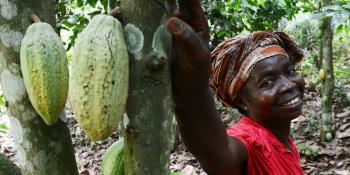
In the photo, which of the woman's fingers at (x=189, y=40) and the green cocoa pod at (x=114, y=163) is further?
the green cocoa pod at (x=114, y=163)

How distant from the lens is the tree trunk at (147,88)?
33.9 inches

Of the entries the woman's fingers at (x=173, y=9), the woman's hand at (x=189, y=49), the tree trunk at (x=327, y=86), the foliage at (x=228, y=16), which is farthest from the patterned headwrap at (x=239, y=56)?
the tree trunk at (x=327, y=86)

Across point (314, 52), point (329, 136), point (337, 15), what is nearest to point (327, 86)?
point (329, 136)

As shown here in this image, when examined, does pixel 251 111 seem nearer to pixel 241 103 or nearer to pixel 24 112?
pixel 241 103

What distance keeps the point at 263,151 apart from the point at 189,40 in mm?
758

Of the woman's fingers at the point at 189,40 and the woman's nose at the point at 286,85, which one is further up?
the woman's fingers at the point at 189,40

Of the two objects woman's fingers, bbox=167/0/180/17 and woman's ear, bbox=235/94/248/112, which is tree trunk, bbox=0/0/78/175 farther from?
woman's ear, bbox=235/94/248/112

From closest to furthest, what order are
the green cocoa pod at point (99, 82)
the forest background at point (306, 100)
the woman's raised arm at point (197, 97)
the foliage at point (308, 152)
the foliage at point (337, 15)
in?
the green cocoa pod at point (99, 82) < the woman's raised arm at point (197, 97) < the foliage at point (337, 15) < the forest background at point (306, 100) < the foliage at point (308, 152)

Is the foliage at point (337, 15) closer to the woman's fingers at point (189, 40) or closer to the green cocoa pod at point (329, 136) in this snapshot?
the woman's fingers at point (189, 40)

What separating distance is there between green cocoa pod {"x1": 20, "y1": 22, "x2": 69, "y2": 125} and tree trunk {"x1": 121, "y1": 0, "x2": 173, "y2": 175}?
6.2 inches

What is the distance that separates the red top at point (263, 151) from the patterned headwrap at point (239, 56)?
15 centimetres

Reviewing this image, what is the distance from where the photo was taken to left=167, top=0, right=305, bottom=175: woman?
4.03 ft

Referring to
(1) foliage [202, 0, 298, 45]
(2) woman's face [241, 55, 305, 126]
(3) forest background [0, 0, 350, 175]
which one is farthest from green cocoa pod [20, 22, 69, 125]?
(1) foliage [202, 0, 298, 45]

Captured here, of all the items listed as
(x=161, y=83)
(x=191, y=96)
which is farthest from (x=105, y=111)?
(x=191, y=96)
